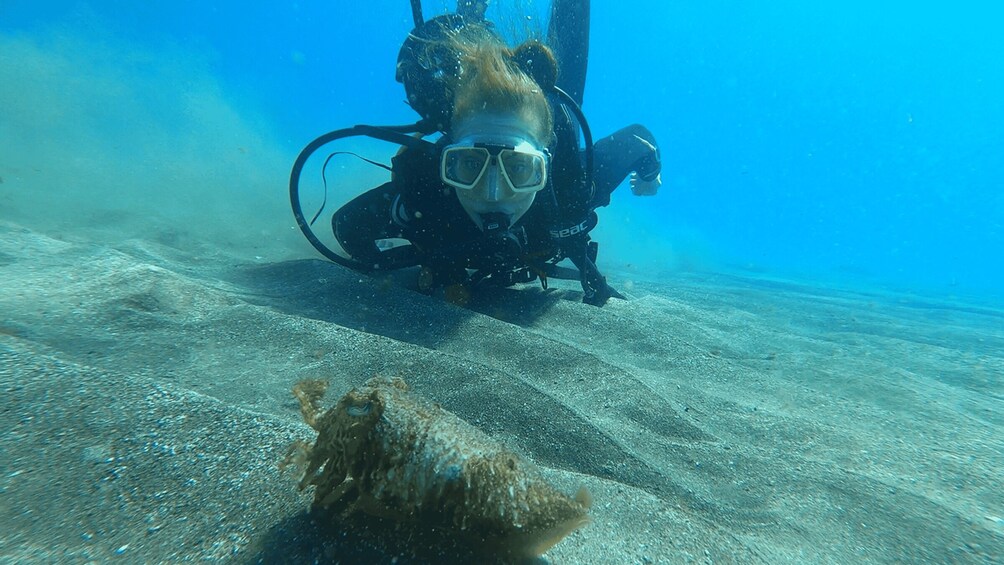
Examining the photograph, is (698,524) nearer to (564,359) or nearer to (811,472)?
(811,472)

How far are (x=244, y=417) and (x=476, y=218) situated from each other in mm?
2902

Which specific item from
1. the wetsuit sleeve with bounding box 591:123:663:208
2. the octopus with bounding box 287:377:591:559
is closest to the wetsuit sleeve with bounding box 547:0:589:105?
the wetsuit sleeve with bounding box 591:123:663:208

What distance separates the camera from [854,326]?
21.6 ft

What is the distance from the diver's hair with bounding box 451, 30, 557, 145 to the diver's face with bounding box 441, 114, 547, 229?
0.13m

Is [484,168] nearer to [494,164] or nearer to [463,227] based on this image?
[494,164]

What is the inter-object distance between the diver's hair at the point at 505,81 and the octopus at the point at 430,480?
349 cm

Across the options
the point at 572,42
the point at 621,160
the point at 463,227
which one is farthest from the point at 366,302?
the point at 572,42

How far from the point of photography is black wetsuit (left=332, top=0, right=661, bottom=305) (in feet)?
13.1

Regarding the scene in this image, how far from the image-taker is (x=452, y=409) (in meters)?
1.99

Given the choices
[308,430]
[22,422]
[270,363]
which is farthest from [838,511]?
[22,422]

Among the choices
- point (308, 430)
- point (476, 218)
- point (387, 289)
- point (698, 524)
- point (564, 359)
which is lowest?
point (698, 524)

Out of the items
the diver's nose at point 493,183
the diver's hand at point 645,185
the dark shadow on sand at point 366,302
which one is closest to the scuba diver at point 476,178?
the diver's nose at point 493,183

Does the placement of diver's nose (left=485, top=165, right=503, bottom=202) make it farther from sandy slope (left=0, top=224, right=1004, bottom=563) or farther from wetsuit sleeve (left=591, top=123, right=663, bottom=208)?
wetsuit sleeve (left=591, top=123, right=663, bottom=208)

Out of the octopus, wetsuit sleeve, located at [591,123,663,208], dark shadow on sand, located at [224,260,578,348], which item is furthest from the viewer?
wetsuit sleeve, located at [591,123,663,208]
